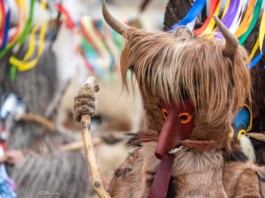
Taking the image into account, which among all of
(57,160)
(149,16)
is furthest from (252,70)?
(149,16)

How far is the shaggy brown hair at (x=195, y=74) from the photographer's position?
2.09 meters

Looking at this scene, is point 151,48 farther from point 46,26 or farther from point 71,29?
point 71,29

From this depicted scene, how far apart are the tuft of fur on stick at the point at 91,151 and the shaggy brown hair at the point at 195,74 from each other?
232 mm

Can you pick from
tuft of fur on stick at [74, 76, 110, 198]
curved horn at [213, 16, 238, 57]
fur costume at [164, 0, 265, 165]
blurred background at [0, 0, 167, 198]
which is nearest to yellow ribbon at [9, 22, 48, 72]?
blurred background at [0, 0, 167, 198]

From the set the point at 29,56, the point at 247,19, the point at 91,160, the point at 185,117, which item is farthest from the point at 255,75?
the point at 29,56

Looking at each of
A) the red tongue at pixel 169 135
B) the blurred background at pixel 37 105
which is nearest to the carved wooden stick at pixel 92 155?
the red tongue at pixel 169 135

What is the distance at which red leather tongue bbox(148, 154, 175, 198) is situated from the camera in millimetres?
2170

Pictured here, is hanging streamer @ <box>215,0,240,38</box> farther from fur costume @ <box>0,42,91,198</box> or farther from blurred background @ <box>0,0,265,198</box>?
fur costume @ <box>0,42,91,198</box>

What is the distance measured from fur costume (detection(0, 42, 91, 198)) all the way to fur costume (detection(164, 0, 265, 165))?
1.50m

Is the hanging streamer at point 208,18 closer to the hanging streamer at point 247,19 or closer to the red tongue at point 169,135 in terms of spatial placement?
the hanging streamer at point 247,19

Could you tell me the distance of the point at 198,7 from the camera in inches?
98.0

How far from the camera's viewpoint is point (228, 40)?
2.04m

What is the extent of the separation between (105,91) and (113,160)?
41.4 inches

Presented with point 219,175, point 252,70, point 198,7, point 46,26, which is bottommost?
point 219,175
